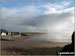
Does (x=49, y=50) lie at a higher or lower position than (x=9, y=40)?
lower

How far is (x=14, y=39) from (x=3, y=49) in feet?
2.78

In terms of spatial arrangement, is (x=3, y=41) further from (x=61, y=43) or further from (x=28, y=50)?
(x=61, y=43)

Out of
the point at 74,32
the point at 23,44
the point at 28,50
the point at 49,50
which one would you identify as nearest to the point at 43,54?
the point at 49,50

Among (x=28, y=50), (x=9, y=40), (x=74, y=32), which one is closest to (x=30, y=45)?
(x=28, y=50)

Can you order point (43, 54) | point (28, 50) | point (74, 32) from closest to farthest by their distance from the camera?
point (74, 32) < point (43, 54) < point (28, 50)

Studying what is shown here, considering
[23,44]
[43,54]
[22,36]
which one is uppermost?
[22,36]

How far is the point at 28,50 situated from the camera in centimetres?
651

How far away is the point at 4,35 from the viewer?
23.3 ft

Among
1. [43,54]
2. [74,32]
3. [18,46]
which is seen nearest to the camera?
[74,32]

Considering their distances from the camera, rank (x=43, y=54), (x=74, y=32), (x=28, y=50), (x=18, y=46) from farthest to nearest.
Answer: (x=18, y=46) → (x=28, y=50) → (x=43, y=54) → (x=74, y=32)

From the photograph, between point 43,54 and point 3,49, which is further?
point 3,49

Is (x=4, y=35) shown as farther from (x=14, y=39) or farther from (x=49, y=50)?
(x=49, y=50)

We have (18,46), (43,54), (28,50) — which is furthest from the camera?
(18,46)

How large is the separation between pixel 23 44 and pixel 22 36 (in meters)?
0.44
